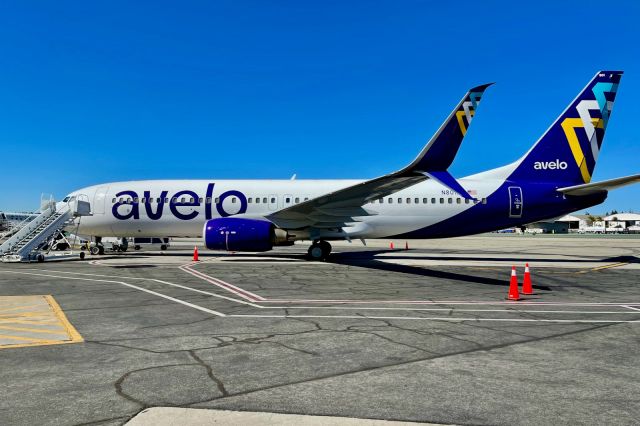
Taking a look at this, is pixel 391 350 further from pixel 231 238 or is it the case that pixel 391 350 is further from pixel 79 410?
pixel 231 238

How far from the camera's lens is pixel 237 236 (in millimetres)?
18703

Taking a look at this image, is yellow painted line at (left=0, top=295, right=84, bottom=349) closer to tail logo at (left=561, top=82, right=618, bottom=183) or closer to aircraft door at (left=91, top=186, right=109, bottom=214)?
aircraft door at (left=91, top=186, right=109, bottom=214)

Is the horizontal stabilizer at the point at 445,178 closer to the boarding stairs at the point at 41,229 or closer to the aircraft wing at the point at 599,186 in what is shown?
the aircraft wing at the point at 599,186

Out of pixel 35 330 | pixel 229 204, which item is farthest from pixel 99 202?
pixel 35 330

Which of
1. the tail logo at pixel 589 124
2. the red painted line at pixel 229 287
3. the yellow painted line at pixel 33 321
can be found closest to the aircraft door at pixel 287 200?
the red painted line at pixel 229 287

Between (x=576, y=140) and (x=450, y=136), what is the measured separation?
12.1m

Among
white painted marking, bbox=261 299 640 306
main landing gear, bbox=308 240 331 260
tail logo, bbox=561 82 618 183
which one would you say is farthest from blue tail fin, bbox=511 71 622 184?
white painted marking, bbox=261 299 640 306

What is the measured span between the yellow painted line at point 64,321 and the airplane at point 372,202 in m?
8.90

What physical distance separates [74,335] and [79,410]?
10.9 feet

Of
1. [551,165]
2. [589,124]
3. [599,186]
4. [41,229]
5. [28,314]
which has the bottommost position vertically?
[28,314]

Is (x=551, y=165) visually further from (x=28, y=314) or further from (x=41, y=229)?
(x=41, y=229)

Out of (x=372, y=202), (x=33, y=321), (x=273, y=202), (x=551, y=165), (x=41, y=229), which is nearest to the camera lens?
(x=33, y=321)

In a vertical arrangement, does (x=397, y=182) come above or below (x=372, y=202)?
above

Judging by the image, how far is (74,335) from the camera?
6.84m
